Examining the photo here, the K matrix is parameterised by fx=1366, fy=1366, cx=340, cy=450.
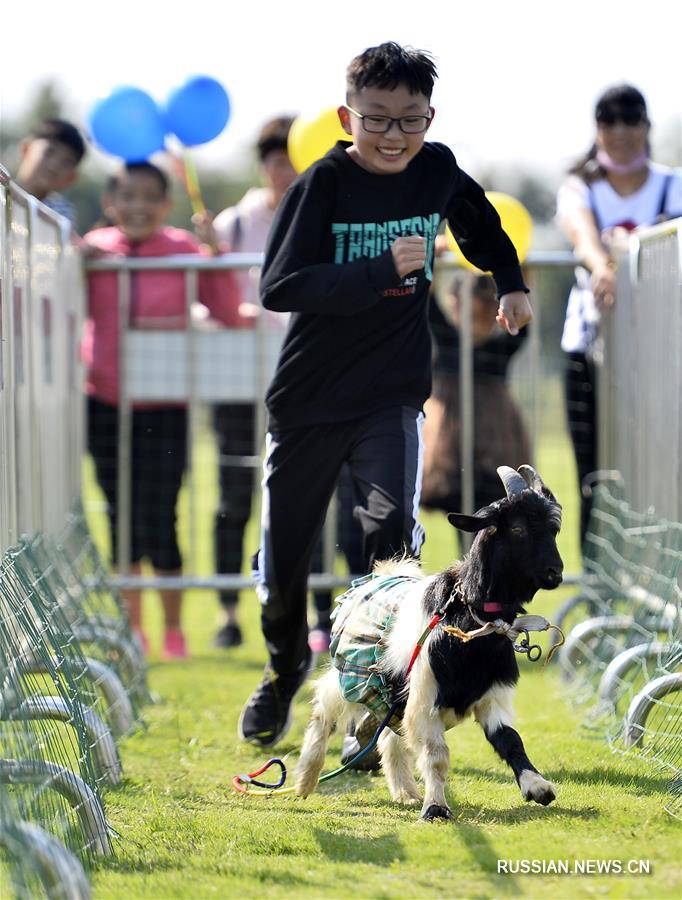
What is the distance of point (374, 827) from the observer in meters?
4.50

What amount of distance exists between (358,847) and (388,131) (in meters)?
2.56

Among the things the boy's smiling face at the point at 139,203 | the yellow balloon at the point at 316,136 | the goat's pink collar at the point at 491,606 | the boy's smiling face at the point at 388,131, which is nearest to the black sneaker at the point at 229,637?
the boy's smiling face at the point at 139,203

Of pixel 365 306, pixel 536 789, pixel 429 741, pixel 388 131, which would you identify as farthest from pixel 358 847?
pixel 388 131

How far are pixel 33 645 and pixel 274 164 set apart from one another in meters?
4.85

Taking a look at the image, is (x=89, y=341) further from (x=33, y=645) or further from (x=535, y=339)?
(x=33, y=645)

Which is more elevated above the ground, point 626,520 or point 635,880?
point 626,520

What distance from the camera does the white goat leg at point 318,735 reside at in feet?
16.6

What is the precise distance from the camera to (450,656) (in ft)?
14.6

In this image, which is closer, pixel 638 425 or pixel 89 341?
pixel 638 425

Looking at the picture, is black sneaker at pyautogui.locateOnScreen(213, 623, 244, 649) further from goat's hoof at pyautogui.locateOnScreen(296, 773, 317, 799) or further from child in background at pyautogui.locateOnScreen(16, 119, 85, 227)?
goat's hoof at pyautogui.locateOnScreen(296, 773, 317, 799)

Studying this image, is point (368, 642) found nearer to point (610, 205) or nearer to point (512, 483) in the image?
point (512, 483)

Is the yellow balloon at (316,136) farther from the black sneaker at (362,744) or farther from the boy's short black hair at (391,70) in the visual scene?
the black sneaker at (362,744)

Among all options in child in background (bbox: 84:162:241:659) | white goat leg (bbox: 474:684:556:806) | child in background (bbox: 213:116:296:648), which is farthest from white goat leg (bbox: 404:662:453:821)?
child in background (bbox: 213:116:296:648)

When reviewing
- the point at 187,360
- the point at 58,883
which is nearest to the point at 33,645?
the point at 58,883
